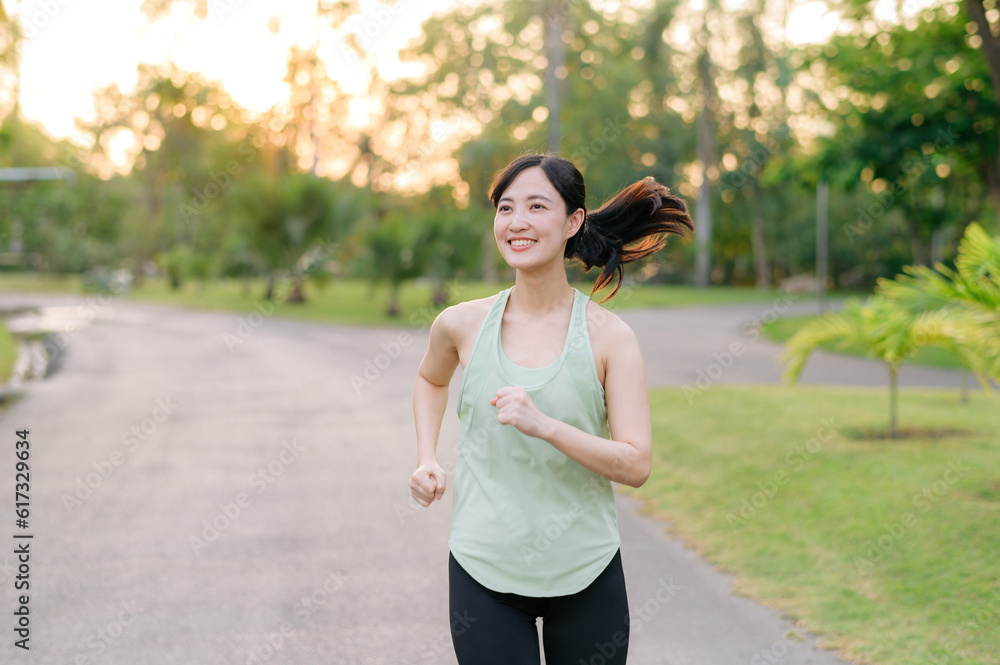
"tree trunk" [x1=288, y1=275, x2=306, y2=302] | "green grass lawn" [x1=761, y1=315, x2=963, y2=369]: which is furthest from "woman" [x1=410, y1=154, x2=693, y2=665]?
"tree trunk" [x1=288, y1=275, x2=306, y2=302]

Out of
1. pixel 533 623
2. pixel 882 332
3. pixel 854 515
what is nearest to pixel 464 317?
pixel 533 623

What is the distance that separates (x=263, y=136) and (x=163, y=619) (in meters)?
39.1

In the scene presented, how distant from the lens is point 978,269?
588 cm

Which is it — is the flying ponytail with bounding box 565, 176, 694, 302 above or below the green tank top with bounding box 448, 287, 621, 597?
above

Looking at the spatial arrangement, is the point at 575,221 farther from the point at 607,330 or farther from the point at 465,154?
the point at 465,154

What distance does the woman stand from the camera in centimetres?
215

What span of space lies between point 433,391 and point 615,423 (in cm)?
58

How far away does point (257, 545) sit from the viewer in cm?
559

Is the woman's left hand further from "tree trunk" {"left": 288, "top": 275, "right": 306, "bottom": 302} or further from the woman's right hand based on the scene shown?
"tree trunk" {"left": 288, "top": 275, "right": 306, "bottom": 302}

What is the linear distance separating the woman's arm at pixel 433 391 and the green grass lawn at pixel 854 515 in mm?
2515

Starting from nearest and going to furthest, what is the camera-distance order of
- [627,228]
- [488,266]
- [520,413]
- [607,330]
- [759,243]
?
[520,413] < [607,330] < [627,228] < [759,243] < [488,266]

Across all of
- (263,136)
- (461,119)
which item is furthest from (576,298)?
(461,119)

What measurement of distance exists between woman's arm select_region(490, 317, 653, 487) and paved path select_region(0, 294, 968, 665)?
6.99ft

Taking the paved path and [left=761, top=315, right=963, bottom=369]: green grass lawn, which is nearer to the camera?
the paved path
